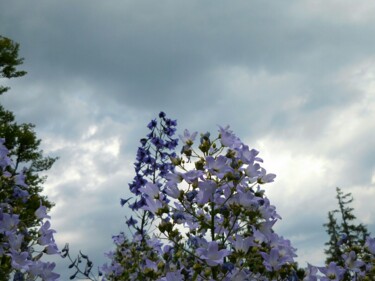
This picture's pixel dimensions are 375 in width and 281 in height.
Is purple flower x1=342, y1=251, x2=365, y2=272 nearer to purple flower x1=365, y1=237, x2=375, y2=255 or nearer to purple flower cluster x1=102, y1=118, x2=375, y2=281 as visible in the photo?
purple flower x1=365, y1=237, x2=375, y2=255

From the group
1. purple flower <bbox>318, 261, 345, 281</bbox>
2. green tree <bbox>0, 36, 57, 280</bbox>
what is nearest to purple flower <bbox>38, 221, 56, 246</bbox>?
purple flower <bbox>318, 261, 345, 281</bbox>

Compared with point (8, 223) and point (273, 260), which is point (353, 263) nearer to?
point (273, 260)

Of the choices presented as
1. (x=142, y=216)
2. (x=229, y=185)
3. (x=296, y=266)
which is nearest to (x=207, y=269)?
(x=229, y=185)

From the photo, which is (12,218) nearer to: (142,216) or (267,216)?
(267,216)

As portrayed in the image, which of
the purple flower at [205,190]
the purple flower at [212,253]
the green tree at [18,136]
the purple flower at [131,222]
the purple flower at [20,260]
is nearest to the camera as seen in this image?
the purple flower at [212,253]

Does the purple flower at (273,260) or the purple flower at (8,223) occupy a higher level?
the purple flower at (8,223)

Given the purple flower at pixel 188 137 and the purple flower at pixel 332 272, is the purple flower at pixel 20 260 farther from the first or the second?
the purple flower at pixel 332 272

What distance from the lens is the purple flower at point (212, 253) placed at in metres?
3.26

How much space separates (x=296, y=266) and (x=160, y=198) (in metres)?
1.43

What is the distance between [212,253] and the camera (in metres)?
3.28

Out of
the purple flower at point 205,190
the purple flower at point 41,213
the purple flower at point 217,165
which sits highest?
the purple flower at point 41,213

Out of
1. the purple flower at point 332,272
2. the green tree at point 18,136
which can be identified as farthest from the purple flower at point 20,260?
the green tree at point 18,136

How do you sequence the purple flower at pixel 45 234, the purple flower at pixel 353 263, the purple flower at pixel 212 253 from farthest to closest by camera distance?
the purple flower at pixel 353 263 → the purple flower at pixel 45 234 → the purple flower at pixel 212 253

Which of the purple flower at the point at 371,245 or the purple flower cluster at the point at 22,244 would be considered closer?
the purple flower cluster at the point at 22,244
